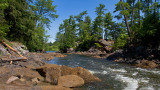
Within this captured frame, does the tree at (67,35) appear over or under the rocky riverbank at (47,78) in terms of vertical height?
over

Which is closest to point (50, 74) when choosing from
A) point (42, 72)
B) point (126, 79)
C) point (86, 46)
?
point (42, 72)

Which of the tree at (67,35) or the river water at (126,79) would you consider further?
the tree at (67,35)

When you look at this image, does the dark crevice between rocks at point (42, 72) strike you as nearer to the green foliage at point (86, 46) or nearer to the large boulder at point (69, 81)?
the large boulder at point (69, 81)

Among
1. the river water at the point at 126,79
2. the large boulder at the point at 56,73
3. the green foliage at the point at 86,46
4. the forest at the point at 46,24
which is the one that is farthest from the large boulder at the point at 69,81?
the green foliage at the point at 86,46

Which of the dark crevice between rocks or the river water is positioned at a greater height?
the dark crevice between rocks

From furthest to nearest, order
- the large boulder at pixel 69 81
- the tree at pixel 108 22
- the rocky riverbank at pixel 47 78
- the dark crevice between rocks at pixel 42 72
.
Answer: the tree at pixel 108 22 < the dark crevice between rocks at pixel 42 72 < the large boulder at pixel 69 81 < the rocky riverbank at pixel 47 78

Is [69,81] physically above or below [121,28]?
below

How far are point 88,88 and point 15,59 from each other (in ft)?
17.2

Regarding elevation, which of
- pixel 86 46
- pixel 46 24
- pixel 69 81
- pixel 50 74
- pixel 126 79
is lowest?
pixel 126 79

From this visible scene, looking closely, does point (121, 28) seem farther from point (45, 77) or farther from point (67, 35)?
point (45, 77)

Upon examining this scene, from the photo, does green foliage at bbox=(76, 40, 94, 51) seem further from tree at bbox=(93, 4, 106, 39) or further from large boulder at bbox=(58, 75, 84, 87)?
large boulder at bbox=(58, 75, 84, 87)

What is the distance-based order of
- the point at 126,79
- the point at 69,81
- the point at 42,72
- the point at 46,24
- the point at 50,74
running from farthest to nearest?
the point at 46,24 → the point at 126,79 → the point at 42,72 → the point at 50,74 → the point at 69,81

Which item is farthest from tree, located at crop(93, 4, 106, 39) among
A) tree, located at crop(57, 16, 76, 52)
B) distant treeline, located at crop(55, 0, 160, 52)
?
tree, located at crop(57, 16, 76, 52)

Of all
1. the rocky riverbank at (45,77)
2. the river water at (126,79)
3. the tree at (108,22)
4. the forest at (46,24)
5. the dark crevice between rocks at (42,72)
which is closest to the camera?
the rocky riverbank at (45,77)
